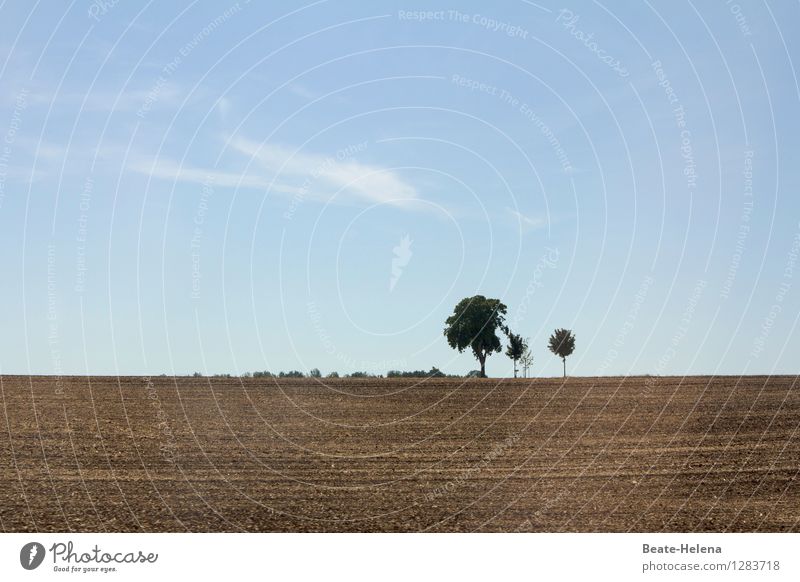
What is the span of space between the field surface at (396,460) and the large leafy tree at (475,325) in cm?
1226

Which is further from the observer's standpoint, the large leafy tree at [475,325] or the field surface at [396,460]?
the large leafy tree at [475,325]

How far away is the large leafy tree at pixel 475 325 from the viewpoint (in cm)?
4747

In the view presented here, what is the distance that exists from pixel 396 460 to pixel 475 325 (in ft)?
92.4

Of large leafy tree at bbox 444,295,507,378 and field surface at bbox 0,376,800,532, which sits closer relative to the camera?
field surface at bbox 0,376,800,532

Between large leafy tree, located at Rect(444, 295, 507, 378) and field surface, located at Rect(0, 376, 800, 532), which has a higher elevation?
large leafy tree, located at Rect(444, 295, 507, 378)

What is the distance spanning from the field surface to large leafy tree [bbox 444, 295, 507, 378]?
12.3m

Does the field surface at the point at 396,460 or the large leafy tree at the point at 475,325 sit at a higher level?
the large leafy tree at the point at 475,325

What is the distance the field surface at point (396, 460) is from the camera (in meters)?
15.8

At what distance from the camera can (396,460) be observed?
2081cm

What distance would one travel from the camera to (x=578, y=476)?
1928 cm

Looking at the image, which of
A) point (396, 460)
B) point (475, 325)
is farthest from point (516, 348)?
point (396, 460)

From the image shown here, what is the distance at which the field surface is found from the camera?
51.9 ft

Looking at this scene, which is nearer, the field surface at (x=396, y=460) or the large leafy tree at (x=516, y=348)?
the field surface at (x=396, y=460)
